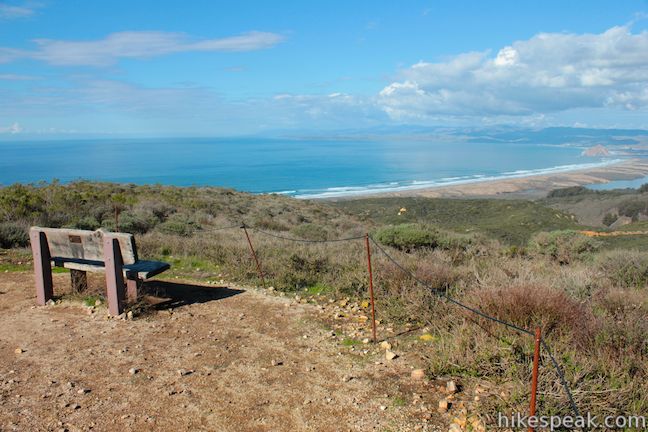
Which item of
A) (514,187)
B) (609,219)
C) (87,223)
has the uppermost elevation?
(87,223)

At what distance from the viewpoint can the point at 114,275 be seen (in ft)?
19.6

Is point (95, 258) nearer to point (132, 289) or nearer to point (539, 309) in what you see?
point (132, 289)

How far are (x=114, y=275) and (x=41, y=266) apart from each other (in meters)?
1.38

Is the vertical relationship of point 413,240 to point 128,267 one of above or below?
below

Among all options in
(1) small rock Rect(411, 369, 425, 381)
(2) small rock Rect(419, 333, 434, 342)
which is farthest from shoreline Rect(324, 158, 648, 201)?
(1) small rock Rect(411, 369, 425, 381)

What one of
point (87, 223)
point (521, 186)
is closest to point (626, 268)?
point (87, 223)

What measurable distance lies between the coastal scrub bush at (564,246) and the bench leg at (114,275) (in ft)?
36.0

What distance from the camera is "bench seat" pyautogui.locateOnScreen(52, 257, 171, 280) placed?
249 inches

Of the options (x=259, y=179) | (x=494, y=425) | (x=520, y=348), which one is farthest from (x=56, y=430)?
(x=259, y=179)

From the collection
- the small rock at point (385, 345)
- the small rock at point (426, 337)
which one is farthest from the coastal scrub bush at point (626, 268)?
the small rock at point (385, 345)

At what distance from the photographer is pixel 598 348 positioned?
14.5ft

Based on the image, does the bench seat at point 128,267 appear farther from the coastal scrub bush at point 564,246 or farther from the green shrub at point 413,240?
the coastal scrub bush at point 564,246

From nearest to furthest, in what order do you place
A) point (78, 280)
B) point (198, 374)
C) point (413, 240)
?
point (198, 374)
point (78, 280)
point (413, 240)

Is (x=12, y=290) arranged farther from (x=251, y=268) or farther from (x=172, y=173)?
(x=172, y=173)
